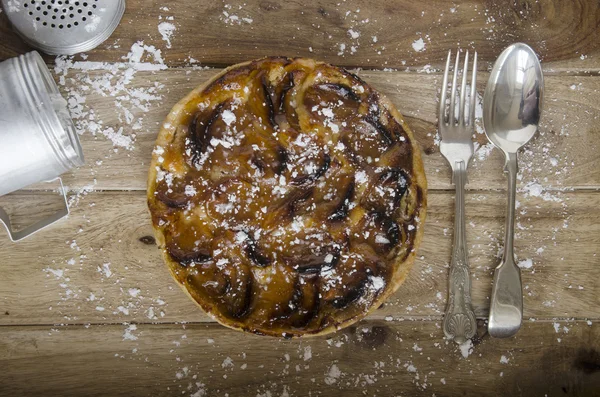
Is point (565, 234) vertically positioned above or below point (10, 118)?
below

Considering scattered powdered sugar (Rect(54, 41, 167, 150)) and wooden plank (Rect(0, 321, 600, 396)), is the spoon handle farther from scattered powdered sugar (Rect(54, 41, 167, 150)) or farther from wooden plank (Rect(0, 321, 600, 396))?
scattered powdered sugar (Rect(54, 41, 167, 150))

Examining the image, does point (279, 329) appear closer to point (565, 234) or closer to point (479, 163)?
point (479, 163)

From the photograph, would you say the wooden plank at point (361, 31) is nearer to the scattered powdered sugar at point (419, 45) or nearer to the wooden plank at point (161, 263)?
the scattered powdered sugar at point (419, 45)

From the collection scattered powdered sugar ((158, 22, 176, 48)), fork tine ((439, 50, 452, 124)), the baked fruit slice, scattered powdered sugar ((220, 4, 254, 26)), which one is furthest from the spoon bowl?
scattered powdered sugar ((158, 22, 176, 48))

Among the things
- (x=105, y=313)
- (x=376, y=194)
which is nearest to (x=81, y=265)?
(x=105, y=313)

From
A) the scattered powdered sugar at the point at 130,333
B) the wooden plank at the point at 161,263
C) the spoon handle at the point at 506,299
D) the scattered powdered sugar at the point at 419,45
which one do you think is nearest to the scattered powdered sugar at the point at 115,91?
the wooden plank at the point at 161,263

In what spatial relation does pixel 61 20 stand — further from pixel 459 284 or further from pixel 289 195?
pixel 459 284
